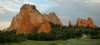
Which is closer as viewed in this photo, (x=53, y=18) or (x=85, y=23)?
(x=85, y=23)

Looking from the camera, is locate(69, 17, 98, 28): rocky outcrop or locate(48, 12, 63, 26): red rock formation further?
locate(48, 12, 63, 26): red rock formation

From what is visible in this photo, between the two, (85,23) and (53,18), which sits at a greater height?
(53,18)

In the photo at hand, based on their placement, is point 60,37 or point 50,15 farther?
point 50,15

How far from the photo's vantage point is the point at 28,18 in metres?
57.8

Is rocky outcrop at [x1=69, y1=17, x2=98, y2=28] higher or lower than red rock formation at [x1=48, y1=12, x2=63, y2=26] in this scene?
lower

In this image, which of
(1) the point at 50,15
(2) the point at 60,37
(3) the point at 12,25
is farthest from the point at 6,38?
(1) the point at 50,15

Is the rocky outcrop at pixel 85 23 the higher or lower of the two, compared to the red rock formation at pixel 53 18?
lower

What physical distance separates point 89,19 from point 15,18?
46617mm

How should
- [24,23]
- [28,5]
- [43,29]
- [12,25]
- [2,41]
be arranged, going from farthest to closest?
[12,25], [28,5], [24,23], [43,29], [2,41]

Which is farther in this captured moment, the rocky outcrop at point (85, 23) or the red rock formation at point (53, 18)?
the red rock formation at point (53, 18)

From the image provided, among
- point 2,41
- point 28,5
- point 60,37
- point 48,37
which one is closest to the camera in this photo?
point 2,41

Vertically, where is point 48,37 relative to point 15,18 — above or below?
below

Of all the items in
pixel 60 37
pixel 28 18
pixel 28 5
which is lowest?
pixel 60 37

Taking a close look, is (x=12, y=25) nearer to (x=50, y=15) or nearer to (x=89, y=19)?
(x=50, y=15)
